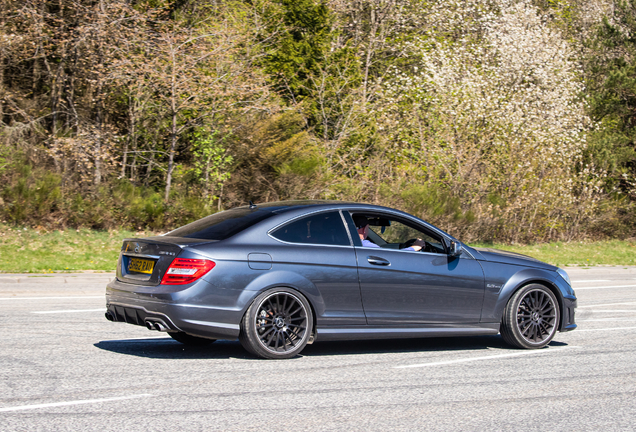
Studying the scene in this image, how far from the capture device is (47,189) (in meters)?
19.2

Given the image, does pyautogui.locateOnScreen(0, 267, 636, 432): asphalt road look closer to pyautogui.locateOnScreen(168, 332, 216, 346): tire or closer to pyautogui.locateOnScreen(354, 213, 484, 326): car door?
pyautogui.locateOnScreen(168, 332, 216, 346): tire

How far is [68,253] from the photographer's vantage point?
16453 millimetres

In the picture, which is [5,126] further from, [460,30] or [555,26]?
[555,26]

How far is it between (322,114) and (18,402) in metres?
21.9

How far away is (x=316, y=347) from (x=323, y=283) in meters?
1.20

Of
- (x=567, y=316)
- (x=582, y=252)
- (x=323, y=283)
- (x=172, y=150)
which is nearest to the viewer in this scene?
(x=323, y=283)

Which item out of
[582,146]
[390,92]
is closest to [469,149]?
[390,92]

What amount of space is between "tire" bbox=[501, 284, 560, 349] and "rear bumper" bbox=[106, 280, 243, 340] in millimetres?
3130

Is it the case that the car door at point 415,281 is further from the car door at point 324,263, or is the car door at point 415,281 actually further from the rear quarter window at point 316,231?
the rear quarter window at point 316,231

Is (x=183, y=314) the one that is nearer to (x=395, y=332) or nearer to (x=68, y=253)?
(x=395, y=332)

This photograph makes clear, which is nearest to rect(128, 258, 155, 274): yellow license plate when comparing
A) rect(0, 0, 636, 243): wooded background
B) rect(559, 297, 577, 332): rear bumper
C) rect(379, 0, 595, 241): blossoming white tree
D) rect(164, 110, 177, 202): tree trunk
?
rect(559, 297, 577, 332): rear bumper

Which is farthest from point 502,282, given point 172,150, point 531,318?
point 172,150

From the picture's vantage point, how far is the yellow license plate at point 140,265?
21.8 feet

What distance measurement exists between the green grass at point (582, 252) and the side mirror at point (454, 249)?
45.1 feet
